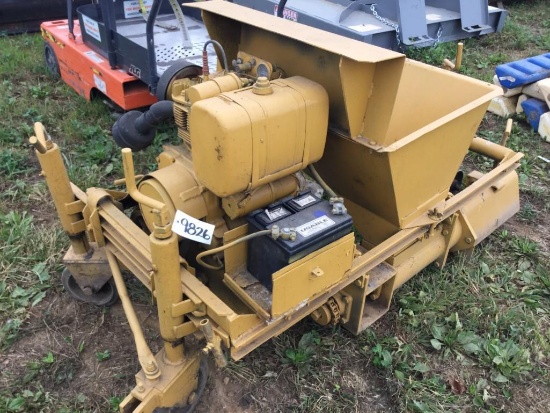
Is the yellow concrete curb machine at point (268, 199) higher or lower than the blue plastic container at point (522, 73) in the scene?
higher

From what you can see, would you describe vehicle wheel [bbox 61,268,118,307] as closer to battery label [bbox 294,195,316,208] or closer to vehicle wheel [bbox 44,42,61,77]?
battery label [bbox 294,195,316,208]

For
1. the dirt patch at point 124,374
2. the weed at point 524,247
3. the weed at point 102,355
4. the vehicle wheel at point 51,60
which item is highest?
the vehicle wheel at point 51,60

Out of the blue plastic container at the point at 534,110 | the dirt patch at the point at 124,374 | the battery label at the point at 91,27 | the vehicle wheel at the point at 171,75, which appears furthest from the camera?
the blue plastic container at the point at 534,110

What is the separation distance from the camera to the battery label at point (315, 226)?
6.45 ft

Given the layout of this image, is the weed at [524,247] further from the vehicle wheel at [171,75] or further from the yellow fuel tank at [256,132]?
the vehicle wheel at [171,75]

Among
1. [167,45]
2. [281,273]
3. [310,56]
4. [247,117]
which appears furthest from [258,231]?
[167,45]

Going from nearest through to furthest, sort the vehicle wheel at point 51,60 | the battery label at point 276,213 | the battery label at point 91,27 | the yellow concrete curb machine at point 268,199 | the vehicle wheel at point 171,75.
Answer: the yellow concrete curb machine at point 268,199 → the battery label at point 276,213 → the vehicle wheel at point 171,75 → the battery label at point 91,27 → the vehicle wheel at point 51,60

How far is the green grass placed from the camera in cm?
245

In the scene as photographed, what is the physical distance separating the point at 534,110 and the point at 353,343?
10.7 feet

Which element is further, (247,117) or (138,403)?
(138,403)

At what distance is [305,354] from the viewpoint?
2.60m

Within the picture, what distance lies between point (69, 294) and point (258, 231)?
1485 mm

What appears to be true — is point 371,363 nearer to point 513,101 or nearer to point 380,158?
point 380,158

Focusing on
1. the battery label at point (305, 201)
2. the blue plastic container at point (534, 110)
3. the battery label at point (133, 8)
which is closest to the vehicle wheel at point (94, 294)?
the battery label at point (305, 201)
